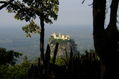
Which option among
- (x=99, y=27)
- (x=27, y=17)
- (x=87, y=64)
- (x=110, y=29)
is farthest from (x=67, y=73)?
(x=27, y=17)

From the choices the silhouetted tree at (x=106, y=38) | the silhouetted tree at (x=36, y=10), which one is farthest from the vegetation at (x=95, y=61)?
the silhouetted tree at (x=36, y=10)

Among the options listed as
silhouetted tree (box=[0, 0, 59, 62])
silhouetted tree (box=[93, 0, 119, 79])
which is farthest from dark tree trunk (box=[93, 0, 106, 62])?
silhouetted tree (box=[0, 0, 59, 62])

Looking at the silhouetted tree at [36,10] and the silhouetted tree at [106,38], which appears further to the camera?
the silhouetted tree at [36,10]

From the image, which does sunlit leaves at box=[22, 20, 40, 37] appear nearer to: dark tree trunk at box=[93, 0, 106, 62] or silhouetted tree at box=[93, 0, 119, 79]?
silhouetted tree at box=[93, 0, 119, 79]

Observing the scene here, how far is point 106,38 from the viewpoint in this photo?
7074 millimetres

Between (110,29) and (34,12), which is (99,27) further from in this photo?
(34,12)

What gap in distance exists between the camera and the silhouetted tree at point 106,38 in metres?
6.87

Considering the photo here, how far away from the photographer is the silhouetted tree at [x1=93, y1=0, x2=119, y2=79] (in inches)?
270

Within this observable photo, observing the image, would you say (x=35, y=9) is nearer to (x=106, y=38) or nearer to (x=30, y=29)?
(x=30, y=29)

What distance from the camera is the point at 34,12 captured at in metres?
23.9

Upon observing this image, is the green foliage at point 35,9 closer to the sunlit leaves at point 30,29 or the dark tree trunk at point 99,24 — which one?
the sunlit leaves at point 30,29

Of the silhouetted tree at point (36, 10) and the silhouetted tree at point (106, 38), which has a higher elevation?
the silhouetted tree at point (36, 10)

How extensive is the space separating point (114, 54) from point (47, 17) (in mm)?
17528

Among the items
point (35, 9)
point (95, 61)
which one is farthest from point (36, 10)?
point (95, 61)
